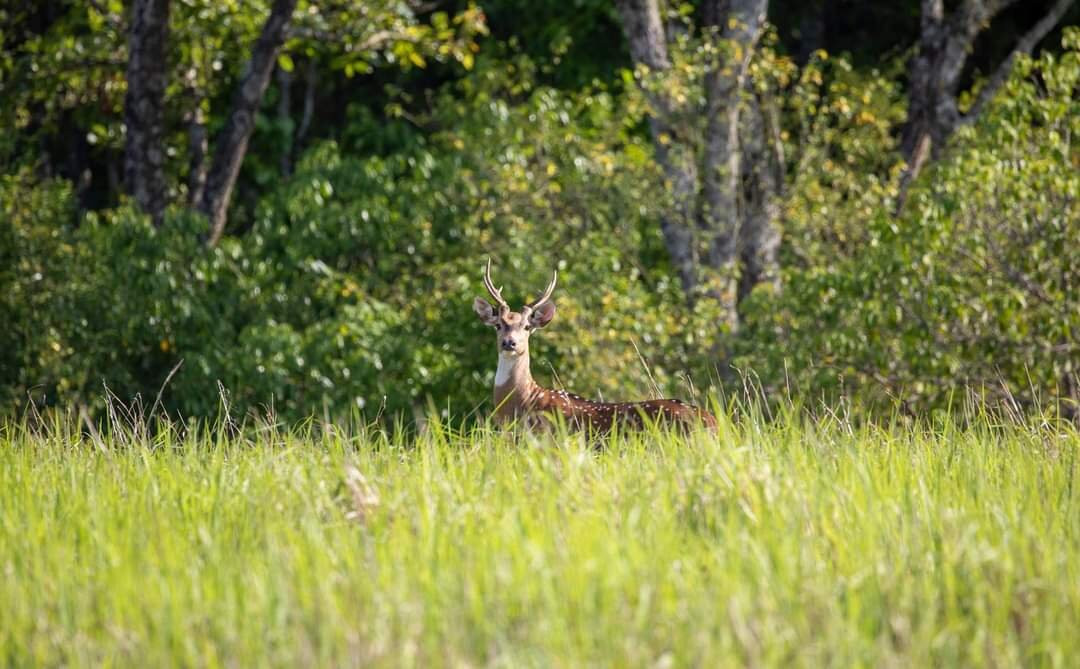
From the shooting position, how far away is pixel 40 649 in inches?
169

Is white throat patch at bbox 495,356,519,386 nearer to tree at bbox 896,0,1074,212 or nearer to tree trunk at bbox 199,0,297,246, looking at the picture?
tree trunk at bbox 199,0,297,246

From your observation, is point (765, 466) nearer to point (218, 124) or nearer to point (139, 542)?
point (139, 542)

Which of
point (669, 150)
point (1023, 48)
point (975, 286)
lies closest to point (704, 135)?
point (669, 150)

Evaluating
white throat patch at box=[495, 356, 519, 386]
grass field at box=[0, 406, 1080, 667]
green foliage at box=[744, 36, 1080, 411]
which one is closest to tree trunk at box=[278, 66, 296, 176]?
green foliage at box=[744, 36, 1080, 411]

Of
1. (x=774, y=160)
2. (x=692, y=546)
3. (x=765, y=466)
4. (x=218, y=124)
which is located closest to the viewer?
(x=692, y=546)

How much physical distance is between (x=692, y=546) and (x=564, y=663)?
101cm

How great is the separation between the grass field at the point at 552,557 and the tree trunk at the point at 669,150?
8.90m

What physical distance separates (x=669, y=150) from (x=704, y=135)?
0.52 m

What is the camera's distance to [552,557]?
4695 millimetres

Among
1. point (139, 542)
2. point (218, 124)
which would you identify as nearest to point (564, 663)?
point (139, 542)

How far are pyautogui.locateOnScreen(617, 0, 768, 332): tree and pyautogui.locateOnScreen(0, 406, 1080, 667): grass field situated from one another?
8.93m

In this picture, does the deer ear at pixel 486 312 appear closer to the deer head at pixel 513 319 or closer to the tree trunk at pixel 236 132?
the deer head at pixel 513 319

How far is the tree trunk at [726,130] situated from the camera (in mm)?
15203

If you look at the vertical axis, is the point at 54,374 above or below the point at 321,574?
below
